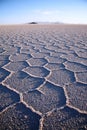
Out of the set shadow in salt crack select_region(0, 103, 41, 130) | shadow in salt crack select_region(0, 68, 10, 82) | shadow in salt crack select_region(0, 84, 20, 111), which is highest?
shadow in salt crack select_region(0, 103, 41, 130)

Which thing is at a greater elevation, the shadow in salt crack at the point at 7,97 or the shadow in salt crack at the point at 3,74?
the shadow in salt crack at the point at 7,97

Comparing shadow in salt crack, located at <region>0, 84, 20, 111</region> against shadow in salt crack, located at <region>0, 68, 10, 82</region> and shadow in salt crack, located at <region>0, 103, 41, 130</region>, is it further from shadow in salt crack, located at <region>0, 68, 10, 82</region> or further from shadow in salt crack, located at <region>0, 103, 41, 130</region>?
shadow in salt crack, located at <region>0, 68, 10, 82</region>

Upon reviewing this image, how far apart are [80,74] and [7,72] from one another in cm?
85

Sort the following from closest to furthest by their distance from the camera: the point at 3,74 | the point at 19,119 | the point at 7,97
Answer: the point at 19,119
the point at 7,97
the point at 3,74

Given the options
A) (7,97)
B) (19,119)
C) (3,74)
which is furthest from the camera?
(3,74)

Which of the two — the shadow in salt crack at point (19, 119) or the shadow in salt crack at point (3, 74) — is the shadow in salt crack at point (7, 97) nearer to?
the shadow in salt crack at point (19, 119)

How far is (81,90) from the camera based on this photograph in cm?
160

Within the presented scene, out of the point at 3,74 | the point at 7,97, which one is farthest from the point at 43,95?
the point at 3,74

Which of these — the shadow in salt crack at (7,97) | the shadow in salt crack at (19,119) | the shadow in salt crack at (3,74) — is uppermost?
the shadow in salt crack at (19,119)

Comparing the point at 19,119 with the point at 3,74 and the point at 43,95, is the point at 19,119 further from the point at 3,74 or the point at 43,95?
the point at 3,74

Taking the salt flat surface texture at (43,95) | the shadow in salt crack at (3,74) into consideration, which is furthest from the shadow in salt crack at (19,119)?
the shadow in salt crack at (3,74)

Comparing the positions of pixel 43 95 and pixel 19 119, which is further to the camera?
pixel 43 95

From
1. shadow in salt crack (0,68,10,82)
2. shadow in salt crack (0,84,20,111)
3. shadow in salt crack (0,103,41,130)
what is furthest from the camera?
shadow in salt crack (0,68,10,82)

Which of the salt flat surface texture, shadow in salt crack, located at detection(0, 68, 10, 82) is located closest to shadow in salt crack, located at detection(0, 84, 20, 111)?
the salt flat surface texture
